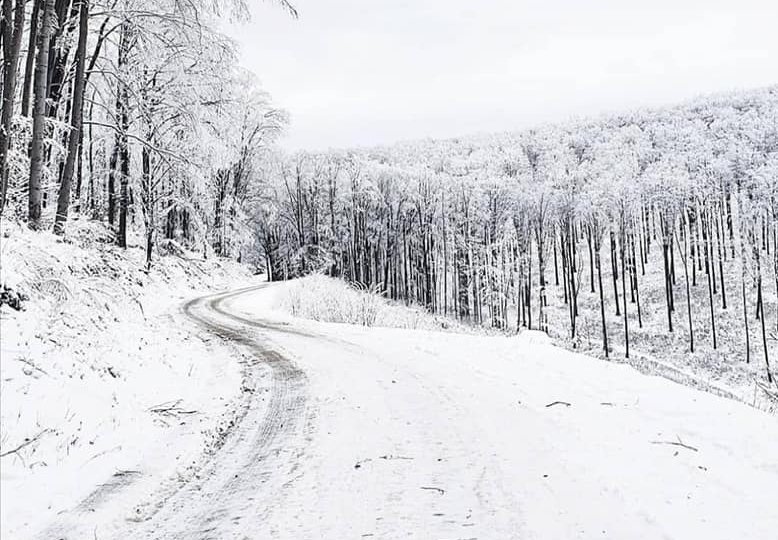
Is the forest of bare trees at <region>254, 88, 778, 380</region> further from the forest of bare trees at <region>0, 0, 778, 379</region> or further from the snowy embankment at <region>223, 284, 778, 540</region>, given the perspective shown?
the snowy embankment at <region>223, 284, 778, 540</region>

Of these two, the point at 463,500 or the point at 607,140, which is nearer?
the point at 463,500

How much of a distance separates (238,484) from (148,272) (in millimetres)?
24972

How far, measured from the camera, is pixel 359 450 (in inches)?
201

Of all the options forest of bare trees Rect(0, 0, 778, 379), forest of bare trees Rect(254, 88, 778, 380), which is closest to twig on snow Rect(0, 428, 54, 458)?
forest of bare trees Rect(0, 0, 778, 379)

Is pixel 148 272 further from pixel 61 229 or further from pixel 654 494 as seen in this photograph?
pixel 654 494

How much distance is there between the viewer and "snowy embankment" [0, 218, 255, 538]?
4164 mm

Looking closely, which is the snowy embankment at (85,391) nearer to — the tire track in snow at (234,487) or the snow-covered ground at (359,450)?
the snow-covered ground at (359,450)

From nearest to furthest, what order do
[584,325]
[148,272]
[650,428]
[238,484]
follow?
[238,484] → [650,428] → [148,272] → [584,325]

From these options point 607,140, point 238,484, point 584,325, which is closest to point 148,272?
point 238,484

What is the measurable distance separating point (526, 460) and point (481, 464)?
440 mm

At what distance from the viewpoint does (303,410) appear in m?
6.66

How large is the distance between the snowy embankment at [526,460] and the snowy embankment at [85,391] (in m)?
1.34

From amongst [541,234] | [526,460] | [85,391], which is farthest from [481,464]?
[541,234]

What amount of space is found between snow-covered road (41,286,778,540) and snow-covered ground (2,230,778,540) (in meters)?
0.02
